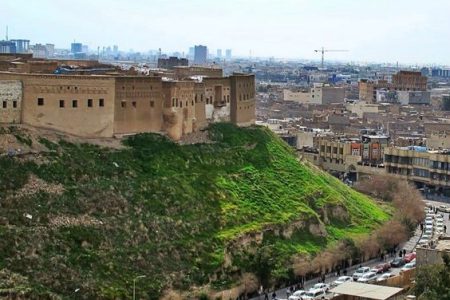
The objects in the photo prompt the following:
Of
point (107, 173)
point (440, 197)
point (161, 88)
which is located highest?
point (161, 88)

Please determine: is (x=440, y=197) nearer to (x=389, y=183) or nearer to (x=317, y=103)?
(x=389, y=183)

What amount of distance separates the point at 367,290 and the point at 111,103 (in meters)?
17.9

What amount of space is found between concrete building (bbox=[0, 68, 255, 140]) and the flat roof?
626 inches

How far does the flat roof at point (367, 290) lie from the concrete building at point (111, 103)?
52.2 feet

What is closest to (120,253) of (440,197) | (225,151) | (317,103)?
(225,151)

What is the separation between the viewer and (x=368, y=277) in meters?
48.1

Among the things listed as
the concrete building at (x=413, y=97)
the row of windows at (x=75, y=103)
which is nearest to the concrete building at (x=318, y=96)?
the concrete building at (x=413, y=97)

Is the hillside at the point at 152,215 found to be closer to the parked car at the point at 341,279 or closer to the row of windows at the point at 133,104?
the row of windows at the point at 133,104

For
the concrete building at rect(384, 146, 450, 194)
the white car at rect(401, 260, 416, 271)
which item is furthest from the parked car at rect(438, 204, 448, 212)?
the white car at rect(401, 260, 416, 271)

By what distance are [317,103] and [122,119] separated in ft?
344

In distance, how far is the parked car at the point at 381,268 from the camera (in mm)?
50125

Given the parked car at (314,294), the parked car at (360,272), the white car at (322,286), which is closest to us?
the parked car at (314,294)

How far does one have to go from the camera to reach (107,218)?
44844mm

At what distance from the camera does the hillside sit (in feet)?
133
